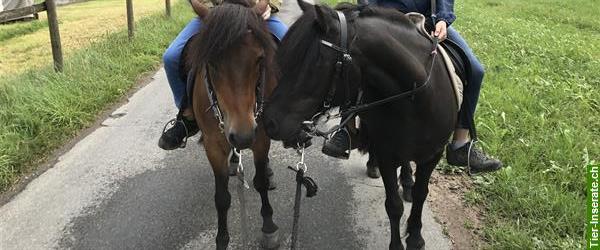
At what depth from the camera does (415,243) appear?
342 cm

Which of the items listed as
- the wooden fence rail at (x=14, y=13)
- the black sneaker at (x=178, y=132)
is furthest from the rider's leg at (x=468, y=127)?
the wooden fence rail at (x=14, y=13)

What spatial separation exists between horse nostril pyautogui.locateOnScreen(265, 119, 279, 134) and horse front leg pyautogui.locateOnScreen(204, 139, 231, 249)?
1040 mm

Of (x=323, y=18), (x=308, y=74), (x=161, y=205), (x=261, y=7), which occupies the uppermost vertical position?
(x=323, y=18)

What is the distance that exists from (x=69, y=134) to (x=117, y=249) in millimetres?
2690

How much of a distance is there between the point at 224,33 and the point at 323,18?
65 cm

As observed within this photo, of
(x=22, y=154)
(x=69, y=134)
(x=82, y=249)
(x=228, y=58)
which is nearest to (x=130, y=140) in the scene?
(x=69, y=134)

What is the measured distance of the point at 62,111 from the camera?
5.86m

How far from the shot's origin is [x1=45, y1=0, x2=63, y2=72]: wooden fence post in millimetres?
6996

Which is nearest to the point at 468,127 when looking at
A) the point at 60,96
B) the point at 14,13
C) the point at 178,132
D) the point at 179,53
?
the point at 179,53

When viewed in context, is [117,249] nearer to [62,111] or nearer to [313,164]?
[313,164]

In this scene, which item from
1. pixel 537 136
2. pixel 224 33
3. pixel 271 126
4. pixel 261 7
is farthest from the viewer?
pixel 537 136

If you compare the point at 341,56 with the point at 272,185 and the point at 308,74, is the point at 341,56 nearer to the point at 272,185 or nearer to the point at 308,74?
the point at 308,74

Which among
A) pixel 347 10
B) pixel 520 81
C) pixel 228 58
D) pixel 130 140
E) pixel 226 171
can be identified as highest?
pixel 347 10

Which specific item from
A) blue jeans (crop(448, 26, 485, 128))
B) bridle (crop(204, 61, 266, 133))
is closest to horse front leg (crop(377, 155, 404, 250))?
blue jeans (crop(448, 26, 485, 128))
